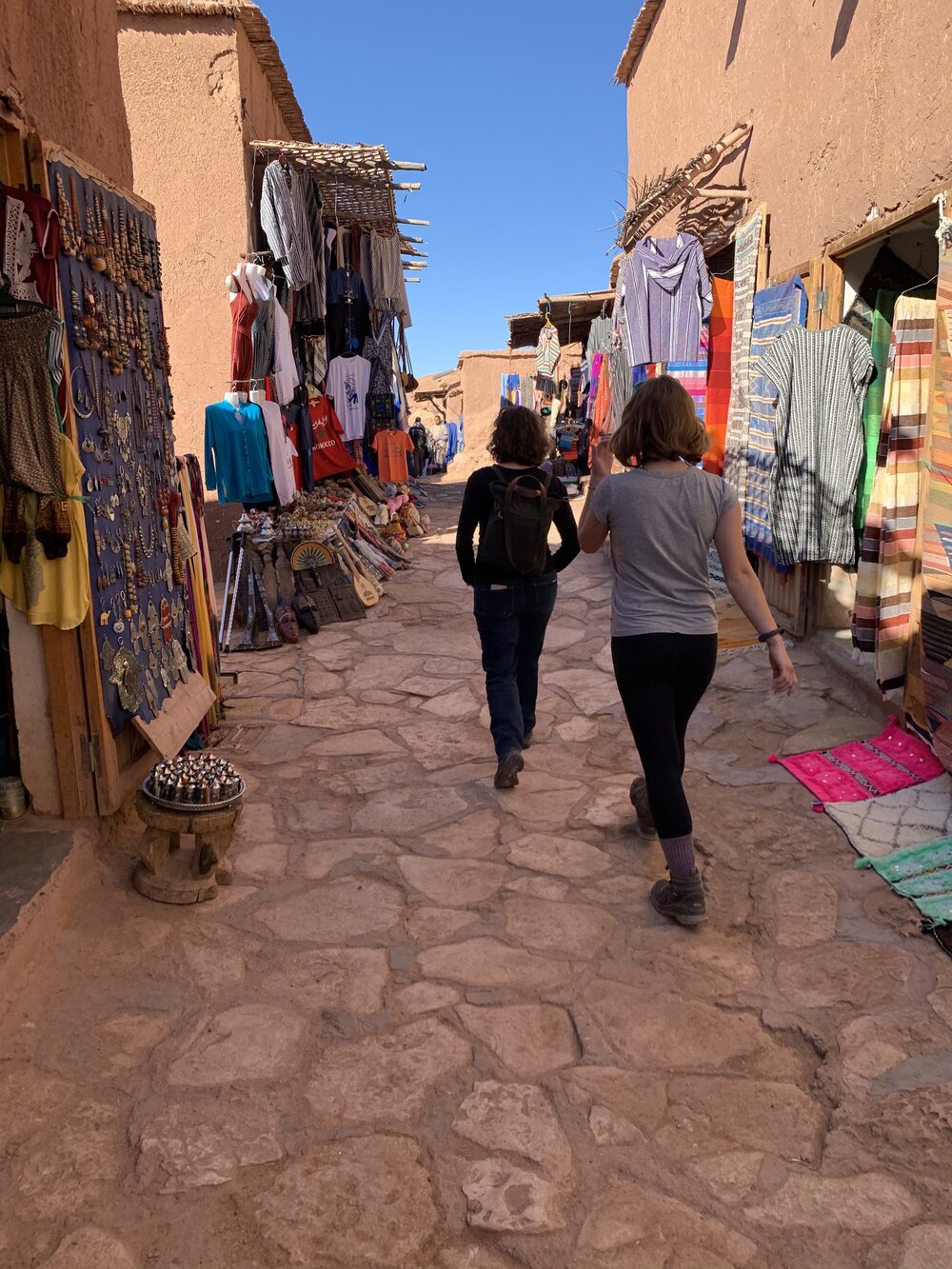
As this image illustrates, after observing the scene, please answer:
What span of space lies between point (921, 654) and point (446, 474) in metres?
24.6

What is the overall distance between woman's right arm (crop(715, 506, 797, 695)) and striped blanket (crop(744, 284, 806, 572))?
11.3ft

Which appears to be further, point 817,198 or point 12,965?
point 817,198

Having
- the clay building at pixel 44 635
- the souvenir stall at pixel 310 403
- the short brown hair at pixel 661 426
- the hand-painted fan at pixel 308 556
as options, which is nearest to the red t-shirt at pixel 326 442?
the souvenir stall at pixel 310 403

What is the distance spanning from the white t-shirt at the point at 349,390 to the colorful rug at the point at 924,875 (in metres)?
8.17

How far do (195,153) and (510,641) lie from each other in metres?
6.31

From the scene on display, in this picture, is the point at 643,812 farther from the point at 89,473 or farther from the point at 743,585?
the point at 89,473

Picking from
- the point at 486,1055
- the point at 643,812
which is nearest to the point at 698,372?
the point at 643,812

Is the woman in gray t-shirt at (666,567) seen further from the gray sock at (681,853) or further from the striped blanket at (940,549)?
the striped blanket at (940,549)

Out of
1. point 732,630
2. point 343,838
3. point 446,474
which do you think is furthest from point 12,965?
point 446,474

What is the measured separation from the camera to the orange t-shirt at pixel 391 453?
12055mm

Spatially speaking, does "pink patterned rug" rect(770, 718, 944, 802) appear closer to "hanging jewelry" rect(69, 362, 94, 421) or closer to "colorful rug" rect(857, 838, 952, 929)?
"colorful rug" rect(857, 838, 952, 929)

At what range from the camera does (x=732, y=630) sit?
7.16 metres

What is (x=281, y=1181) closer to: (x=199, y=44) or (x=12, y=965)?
(x=12, y=965)

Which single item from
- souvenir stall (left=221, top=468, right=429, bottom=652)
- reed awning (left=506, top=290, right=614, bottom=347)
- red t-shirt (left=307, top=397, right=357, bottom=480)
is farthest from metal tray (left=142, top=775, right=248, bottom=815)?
reed awning (left=506, top=290, right=614, bottom=347)
